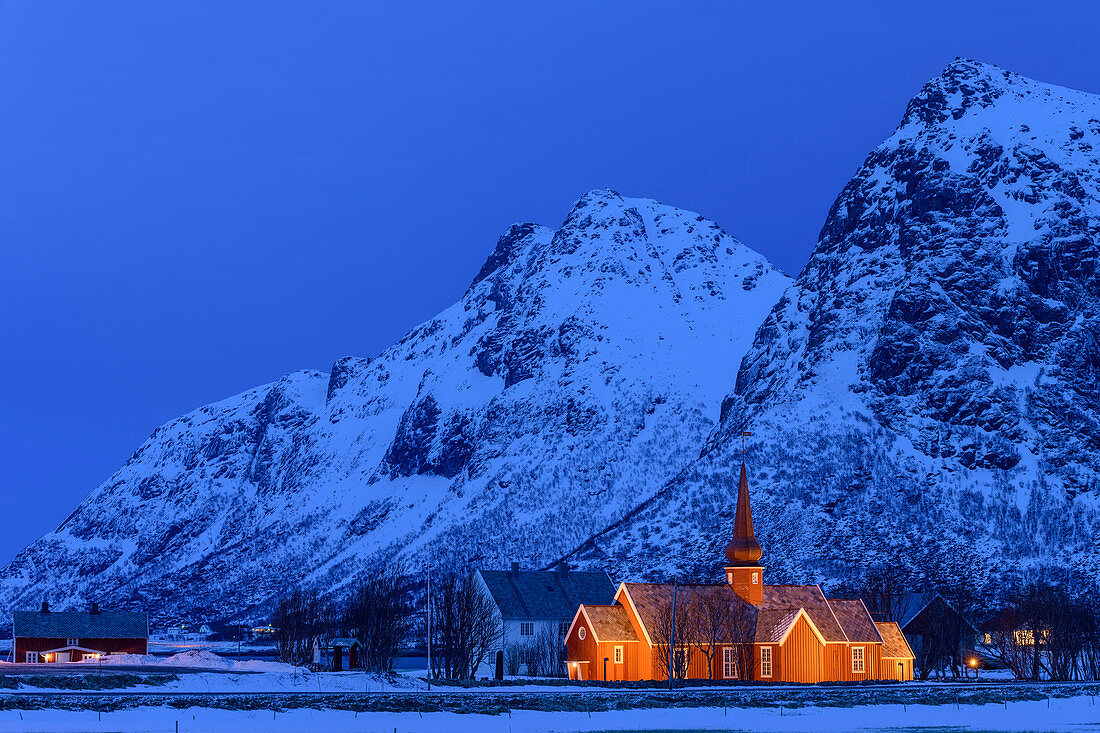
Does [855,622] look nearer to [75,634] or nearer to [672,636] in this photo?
[672,636]

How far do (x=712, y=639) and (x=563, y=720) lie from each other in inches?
1477

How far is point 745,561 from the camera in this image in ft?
360

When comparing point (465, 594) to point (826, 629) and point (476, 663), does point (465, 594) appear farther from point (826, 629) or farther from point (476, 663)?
point (826, 629)

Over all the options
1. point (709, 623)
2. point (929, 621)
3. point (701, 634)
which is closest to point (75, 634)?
point (701, 634)

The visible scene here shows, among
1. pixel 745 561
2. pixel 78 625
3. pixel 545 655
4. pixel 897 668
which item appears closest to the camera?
pixel 897 668

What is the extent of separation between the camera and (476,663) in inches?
4594

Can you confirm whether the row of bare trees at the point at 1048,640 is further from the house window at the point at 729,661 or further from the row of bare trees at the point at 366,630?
the row of bare trees at the point at 366,630

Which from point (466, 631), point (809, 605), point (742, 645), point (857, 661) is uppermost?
point (809, 605)

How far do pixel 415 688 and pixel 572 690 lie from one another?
912cm

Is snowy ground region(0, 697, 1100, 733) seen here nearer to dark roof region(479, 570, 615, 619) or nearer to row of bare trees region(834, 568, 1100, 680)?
row of bare trees region(834, 568, 1100, 680)

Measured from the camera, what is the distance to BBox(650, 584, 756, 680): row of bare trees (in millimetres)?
102938

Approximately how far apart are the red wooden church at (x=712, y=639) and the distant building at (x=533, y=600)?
73.2ft

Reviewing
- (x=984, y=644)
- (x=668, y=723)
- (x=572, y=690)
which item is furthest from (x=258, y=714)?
(x=984, y=644)

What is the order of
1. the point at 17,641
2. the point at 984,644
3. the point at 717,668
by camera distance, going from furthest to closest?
the point at 984,644 → the point at 17,641 → the point at 717,668
